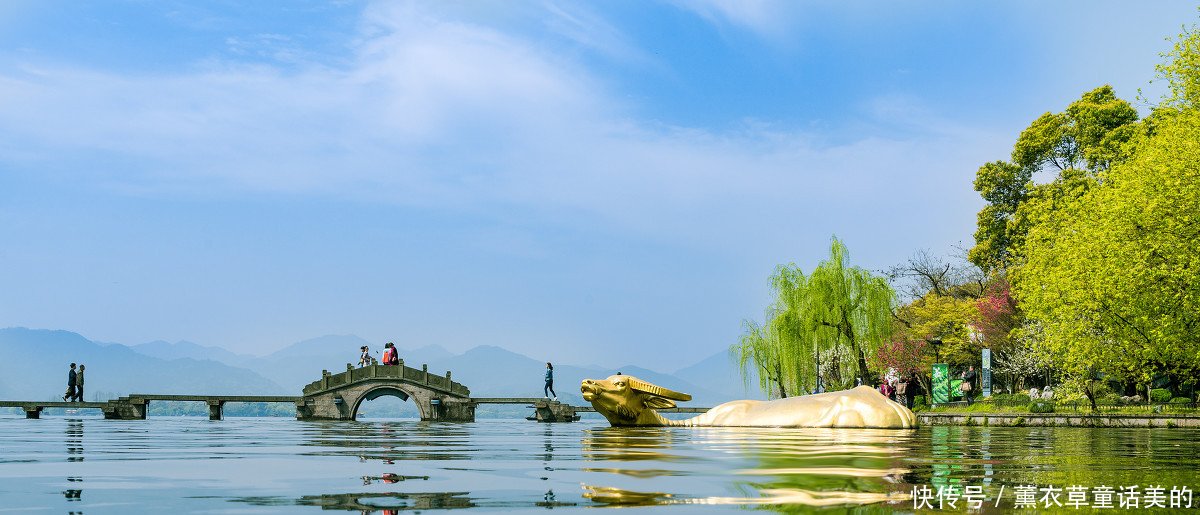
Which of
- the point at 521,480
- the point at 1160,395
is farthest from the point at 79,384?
the point at 521,480

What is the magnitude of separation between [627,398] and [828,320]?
26450 mm

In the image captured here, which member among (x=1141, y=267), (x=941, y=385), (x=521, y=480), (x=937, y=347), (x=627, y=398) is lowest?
(x=941, y=385)

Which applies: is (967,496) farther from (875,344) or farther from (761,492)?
(875,344)

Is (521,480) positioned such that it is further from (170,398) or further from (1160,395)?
(170,398)

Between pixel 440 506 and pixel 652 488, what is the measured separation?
3.50ft

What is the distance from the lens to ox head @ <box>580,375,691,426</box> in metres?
15.9

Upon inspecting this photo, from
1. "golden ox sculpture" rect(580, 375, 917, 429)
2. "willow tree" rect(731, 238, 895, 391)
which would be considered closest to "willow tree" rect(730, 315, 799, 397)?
"willow tree" rect(731, 238, 895, 391)

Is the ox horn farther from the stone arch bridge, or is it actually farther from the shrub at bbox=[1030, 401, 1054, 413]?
the stone arch bridge

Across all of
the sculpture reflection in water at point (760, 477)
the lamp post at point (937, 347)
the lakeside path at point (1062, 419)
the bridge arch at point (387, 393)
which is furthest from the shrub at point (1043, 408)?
the sculpture reflection in water at point (760, 477)

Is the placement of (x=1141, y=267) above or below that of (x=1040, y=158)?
below

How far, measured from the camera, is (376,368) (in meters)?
49.8

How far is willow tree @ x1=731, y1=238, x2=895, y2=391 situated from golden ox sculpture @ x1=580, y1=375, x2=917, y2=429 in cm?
2373

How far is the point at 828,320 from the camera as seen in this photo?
1618 inches

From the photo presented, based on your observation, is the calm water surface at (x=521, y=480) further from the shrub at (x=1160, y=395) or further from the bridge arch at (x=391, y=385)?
the bridge arch at (x=391, y=385)
